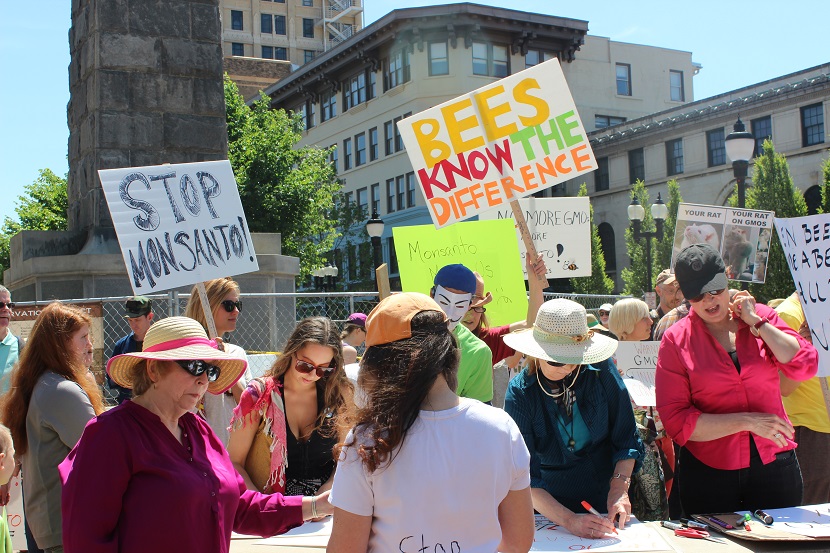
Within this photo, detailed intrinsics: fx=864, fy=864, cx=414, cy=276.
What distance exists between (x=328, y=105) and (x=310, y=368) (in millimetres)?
50497

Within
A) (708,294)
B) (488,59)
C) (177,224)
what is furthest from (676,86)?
(708,294)

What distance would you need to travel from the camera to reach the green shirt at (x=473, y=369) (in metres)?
4.66

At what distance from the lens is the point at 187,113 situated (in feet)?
30.8

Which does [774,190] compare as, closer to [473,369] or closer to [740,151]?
[740,151]

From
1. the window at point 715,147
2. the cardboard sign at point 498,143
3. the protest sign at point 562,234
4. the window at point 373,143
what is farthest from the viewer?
the window at point 373,143

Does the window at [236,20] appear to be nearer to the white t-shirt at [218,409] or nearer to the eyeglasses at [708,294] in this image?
the white t-shirt at [218,409]

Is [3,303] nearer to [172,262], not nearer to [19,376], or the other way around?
[172,262]

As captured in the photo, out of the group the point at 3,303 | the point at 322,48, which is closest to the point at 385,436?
the point at 3,303

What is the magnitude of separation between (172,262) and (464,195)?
2119mm

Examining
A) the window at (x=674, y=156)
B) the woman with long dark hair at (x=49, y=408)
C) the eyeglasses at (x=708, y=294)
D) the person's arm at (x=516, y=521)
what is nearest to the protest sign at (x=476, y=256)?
the eyeglasses at (x=708, y=294)

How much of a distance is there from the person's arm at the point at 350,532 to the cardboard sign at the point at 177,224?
3.75m

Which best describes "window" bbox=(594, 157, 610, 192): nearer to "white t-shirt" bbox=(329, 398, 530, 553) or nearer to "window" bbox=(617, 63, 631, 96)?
"window" bbox=(617, 63, 631, 96)

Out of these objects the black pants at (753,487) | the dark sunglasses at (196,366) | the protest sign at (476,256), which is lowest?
the black pants at (753,487)

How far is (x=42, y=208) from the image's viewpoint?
33281 millimetres
